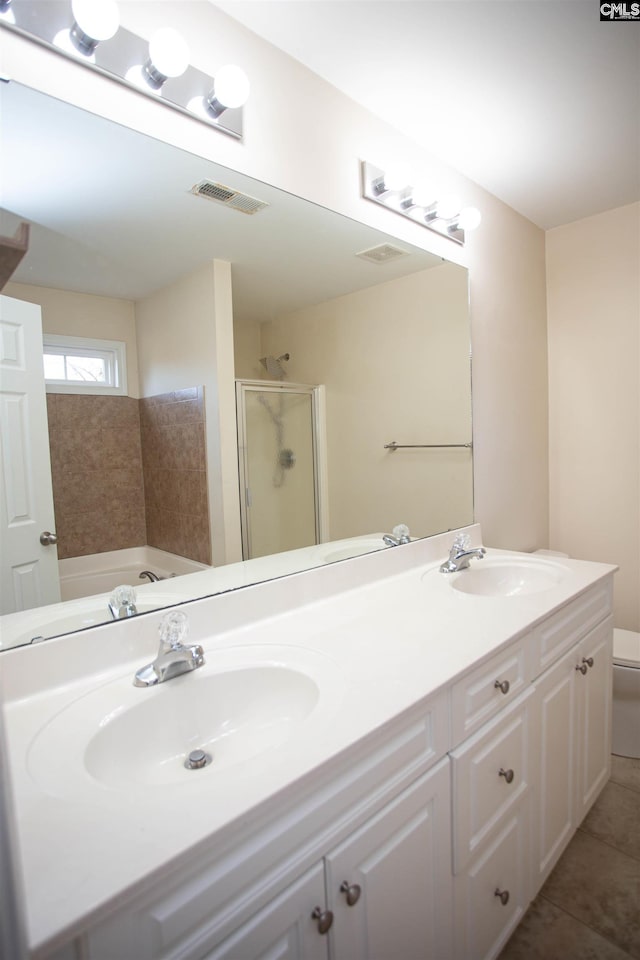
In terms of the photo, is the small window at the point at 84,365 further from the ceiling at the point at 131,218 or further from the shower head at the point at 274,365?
the shower head at the point at 274,365

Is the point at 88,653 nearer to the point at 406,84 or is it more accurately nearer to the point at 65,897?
the point at 65,897

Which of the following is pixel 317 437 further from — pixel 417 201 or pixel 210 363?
pixel 417 201

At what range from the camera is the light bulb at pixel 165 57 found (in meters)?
1.06

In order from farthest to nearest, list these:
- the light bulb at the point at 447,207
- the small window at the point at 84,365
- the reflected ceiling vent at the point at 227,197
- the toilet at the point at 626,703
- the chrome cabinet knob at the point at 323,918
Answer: the toilet at the point at 626,703 → the light bulb at the point at 447,207 → the reflected ceiling vent at the point at 227,197 → the small window at the point at 84,365 → the chrome cabinet knob at the point at 323,918

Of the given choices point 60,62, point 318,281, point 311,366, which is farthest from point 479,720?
point 60,62

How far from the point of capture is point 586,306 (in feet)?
8.54

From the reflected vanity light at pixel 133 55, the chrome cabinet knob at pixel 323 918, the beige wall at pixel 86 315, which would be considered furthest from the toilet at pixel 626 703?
the reflected vanity light at pixel 133 55

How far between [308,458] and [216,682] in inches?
30.3

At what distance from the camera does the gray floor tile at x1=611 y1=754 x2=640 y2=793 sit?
6.36 ft

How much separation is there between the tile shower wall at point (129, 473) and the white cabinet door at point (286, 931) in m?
0.72

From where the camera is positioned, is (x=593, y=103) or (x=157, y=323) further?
(x=593, y=103)

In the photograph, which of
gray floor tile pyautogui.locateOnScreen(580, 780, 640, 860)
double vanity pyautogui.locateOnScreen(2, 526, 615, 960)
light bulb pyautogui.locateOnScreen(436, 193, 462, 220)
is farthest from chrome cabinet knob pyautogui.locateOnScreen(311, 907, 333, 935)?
light bulb pyautogui.locateOnScreen(436, 193, 462, 220)

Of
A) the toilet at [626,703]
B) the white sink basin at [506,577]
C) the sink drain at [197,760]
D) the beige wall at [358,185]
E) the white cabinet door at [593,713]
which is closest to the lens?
the sink drain at [197,760]

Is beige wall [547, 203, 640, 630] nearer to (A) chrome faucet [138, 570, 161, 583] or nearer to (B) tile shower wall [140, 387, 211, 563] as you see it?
(B) tile shower wall [140, 387, 211, 563]
